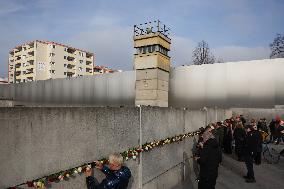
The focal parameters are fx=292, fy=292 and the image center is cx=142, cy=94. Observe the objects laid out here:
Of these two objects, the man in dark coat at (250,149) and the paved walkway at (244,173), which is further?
the man in dark coat at (250,149)

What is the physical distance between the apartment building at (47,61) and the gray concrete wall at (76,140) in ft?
237

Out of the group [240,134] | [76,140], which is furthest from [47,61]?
[76,140]

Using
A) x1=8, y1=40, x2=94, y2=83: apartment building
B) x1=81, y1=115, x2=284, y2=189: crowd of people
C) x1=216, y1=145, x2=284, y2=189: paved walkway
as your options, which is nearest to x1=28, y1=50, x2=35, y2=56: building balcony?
x1=8, y1=40, x2=94, y2=83: apartment building

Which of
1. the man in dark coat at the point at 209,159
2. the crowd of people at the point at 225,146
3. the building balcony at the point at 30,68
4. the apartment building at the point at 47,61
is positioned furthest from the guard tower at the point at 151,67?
the building balcony at the point at 30,68

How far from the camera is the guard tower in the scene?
66.6 ft

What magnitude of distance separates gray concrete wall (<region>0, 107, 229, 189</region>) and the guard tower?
12050 millimetres

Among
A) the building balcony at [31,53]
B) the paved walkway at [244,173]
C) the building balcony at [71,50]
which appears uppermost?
the building balcony at [71,50]

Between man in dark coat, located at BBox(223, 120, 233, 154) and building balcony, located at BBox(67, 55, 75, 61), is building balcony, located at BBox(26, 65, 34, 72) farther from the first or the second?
man in dark coat, located at BBox(223, 120, 233, 154)

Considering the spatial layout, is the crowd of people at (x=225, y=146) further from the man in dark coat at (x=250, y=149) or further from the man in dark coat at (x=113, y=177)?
the man in dark coat at (x=113, y=177)

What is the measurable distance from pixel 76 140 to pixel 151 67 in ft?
53.2

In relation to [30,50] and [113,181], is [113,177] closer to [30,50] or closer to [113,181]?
[113,181]

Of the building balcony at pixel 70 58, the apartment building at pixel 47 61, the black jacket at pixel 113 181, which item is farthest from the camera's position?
the building balcony at pixel 70 58

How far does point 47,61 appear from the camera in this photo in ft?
252

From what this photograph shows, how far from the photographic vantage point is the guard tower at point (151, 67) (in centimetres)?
2030
